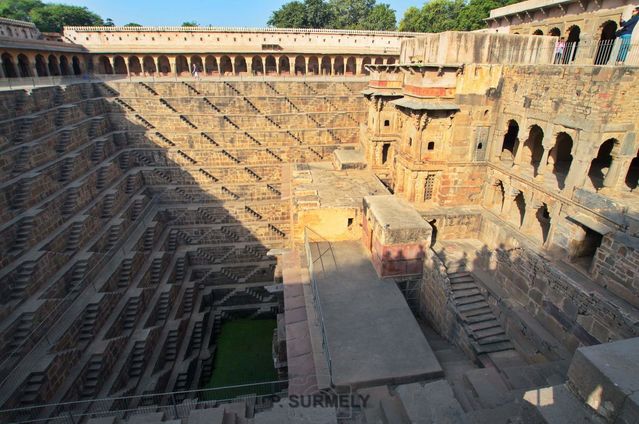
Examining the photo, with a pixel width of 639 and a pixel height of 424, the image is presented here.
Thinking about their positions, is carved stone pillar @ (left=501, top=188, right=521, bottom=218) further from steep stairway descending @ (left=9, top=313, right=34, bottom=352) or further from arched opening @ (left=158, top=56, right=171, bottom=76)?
arched opening @ (left=158, top=56, right=171, bottom=76)

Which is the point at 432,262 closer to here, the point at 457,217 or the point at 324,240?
the point at 457,217

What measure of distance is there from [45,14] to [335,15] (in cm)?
4394

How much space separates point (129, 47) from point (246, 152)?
19.8m

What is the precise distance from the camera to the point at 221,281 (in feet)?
65.8

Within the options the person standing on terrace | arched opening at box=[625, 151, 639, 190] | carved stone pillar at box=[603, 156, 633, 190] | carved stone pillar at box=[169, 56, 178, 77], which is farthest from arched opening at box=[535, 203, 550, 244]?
carved stone pillar at box=[169, 56, 178, 77]

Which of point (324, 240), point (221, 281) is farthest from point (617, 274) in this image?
point (221, 281)

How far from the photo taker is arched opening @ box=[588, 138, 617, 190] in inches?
474

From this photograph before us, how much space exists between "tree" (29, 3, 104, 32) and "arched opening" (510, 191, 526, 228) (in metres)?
68.4

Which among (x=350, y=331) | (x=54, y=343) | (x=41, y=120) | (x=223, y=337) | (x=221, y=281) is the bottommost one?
(x=223, y=337)

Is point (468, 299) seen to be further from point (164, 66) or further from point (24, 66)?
point (164, 66)

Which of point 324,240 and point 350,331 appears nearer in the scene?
point 350,331

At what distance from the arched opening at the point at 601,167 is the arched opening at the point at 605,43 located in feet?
11.7

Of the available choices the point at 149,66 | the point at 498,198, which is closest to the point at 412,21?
the point at 149,66

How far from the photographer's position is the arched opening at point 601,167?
1205cm
